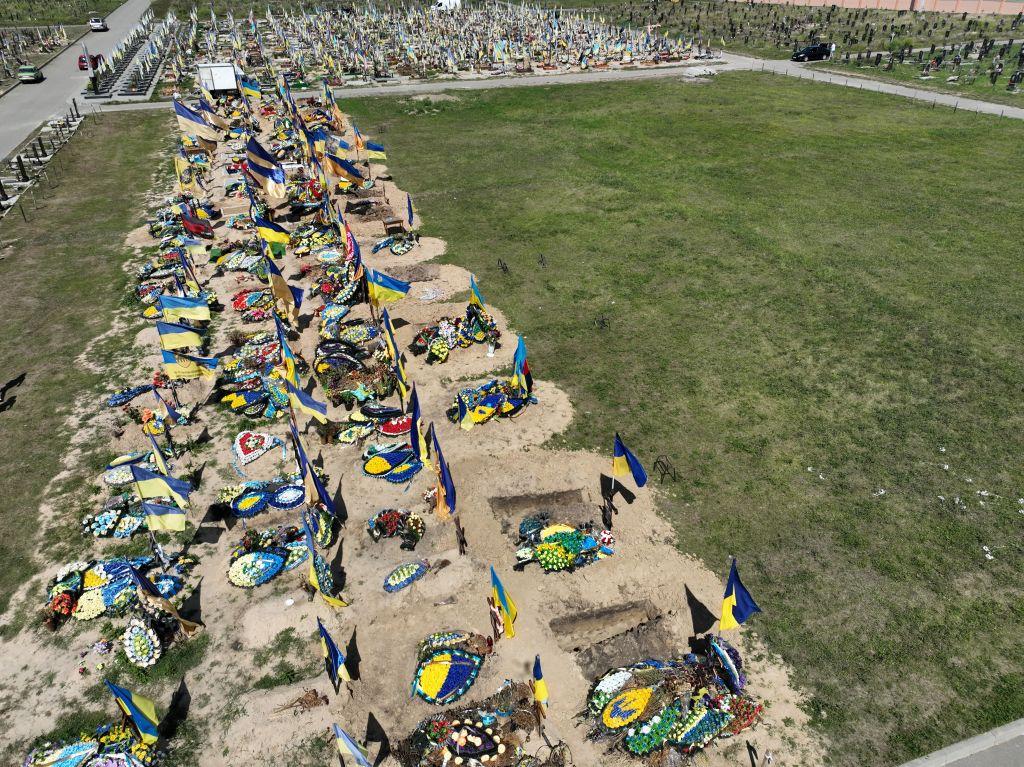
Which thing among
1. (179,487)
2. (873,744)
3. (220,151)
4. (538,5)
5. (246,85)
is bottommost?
(873,744)

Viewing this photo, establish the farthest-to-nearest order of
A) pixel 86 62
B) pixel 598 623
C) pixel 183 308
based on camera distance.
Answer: pixel 86 62
pixel 183 308
pixel 598 623

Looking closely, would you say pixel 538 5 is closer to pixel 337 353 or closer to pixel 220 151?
pixel 220 151

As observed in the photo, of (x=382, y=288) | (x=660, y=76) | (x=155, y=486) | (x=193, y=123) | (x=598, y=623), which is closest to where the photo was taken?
(x=598, y=623)

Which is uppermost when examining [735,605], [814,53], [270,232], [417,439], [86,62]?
[86,62]

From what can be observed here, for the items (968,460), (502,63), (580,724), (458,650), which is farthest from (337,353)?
(502,63)

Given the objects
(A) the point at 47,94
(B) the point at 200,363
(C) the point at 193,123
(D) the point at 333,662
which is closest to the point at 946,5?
(C) the point at 193,123

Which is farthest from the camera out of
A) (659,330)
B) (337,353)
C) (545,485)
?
(659,330)

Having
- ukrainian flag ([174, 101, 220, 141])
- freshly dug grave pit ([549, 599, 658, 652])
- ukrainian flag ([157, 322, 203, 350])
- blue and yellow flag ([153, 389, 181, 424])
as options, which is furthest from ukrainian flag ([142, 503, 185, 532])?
ukrainian flag ([174, 101, 220, 141])

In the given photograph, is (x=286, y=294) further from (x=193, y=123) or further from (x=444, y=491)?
(x=193, y=123)

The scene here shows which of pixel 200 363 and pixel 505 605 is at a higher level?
pixel 200 363
